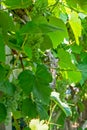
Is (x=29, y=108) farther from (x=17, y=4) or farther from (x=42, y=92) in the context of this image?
(x=17, y=4)

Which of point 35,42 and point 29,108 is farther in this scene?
point 29,108

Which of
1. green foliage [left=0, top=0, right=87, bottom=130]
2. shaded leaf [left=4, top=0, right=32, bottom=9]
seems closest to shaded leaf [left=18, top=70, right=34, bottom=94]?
green foliage [left=0, top=0, right=87, bottom=130]

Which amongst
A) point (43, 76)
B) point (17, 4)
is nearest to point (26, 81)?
point (43, 76)

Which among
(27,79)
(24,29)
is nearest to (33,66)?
(27,79)

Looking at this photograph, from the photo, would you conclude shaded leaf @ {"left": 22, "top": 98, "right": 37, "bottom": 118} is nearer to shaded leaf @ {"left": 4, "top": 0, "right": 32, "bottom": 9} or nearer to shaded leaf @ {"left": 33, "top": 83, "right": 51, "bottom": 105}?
shaded leaf @ {"left": 33, "top": 83, "right": 51, "bottom": 105}

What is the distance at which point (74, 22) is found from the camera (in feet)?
2.69

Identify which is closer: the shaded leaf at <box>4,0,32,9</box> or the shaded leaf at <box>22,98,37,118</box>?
the shaded leaf at <box>4,0,32,9</box>

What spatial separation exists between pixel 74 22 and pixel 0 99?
23cm

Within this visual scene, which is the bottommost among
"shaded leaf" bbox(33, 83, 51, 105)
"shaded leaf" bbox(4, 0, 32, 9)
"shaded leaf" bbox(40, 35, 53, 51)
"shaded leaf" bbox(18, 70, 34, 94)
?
"shaded leaf" bbox(33, 83, 51, 105)

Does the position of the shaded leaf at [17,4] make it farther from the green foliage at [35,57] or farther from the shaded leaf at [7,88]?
the shaded leaf at [7,88]

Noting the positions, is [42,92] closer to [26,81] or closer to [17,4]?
[26,81]

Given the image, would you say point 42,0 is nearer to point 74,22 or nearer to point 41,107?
point 74,22

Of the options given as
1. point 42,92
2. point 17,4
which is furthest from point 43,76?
point 17,4

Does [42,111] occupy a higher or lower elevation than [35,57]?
lower
